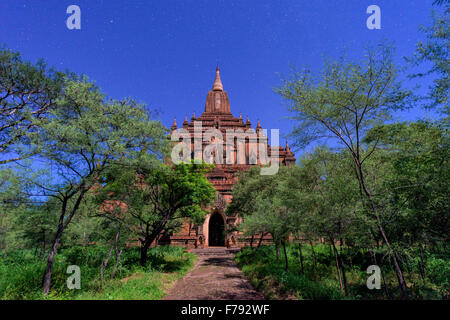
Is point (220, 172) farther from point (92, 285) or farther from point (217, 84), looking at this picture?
point (217, 84)

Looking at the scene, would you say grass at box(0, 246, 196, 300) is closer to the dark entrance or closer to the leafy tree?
the leafy tree

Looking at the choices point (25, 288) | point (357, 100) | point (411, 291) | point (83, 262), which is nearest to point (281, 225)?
point (411, 291)

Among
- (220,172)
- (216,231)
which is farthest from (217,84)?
(216,231)

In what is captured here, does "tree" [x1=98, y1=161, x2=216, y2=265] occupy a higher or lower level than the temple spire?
lower

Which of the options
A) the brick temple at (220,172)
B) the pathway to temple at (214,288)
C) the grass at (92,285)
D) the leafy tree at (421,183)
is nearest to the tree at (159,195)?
the grass at (92,285)

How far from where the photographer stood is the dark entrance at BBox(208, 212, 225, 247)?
90.0 ft

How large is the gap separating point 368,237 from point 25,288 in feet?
39.2

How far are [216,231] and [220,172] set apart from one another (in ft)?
25.9

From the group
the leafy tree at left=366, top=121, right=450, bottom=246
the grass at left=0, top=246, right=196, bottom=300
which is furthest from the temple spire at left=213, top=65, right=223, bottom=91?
the leafy tree at left=366, top=121, right=450, bottom=246

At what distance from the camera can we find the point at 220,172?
29.6 m

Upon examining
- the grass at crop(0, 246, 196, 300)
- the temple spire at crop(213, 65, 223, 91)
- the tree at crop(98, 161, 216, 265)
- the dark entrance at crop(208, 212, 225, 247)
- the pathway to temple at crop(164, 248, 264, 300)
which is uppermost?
the temple spire at crop(213, 65, 223, 91)

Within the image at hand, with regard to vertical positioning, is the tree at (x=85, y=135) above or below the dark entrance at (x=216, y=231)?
above

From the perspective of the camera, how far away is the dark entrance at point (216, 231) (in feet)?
90.0

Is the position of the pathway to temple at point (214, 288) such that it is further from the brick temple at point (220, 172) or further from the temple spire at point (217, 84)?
the temple spire at point (217, 84)
